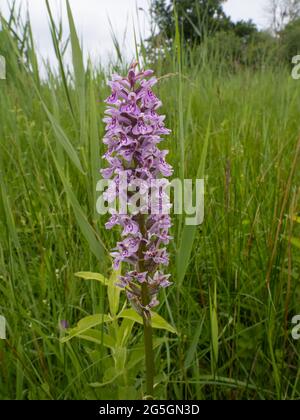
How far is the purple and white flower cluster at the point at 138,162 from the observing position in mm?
1197

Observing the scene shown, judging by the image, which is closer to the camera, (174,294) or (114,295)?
(114,295)

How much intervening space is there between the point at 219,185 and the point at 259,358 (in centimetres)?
98

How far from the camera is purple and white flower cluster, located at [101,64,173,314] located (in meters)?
1.20

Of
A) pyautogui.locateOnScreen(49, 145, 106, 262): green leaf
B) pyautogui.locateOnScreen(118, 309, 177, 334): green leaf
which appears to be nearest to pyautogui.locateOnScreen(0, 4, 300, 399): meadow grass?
pyautogui.locateOnScreen(49, 145, 106, 262): green leaf

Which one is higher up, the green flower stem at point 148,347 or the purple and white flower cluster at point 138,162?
the purple and white flower cluster at point 138,162

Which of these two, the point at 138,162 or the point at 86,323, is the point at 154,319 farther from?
the point at 138,162

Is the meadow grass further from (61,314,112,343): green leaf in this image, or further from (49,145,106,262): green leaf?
(61,314,112,343): green leaf

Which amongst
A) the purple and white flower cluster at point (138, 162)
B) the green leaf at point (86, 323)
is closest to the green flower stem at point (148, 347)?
the purple and white flower cluster at point (138, 162)

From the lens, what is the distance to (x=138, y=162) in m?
1.22

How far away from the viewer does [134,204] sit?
4.03 feet

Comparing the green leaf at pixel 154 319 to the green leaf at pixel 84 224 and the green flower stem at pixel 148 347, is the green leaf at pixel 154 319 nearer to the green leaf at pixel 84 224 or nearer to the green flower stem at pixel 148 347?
the green flower stem at pixel 148 347

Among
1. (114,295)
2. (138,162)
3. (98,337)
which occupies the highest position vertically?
(138,162)

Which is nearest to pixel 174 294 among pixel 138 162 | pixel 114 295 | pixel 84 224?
pixel 114 295
